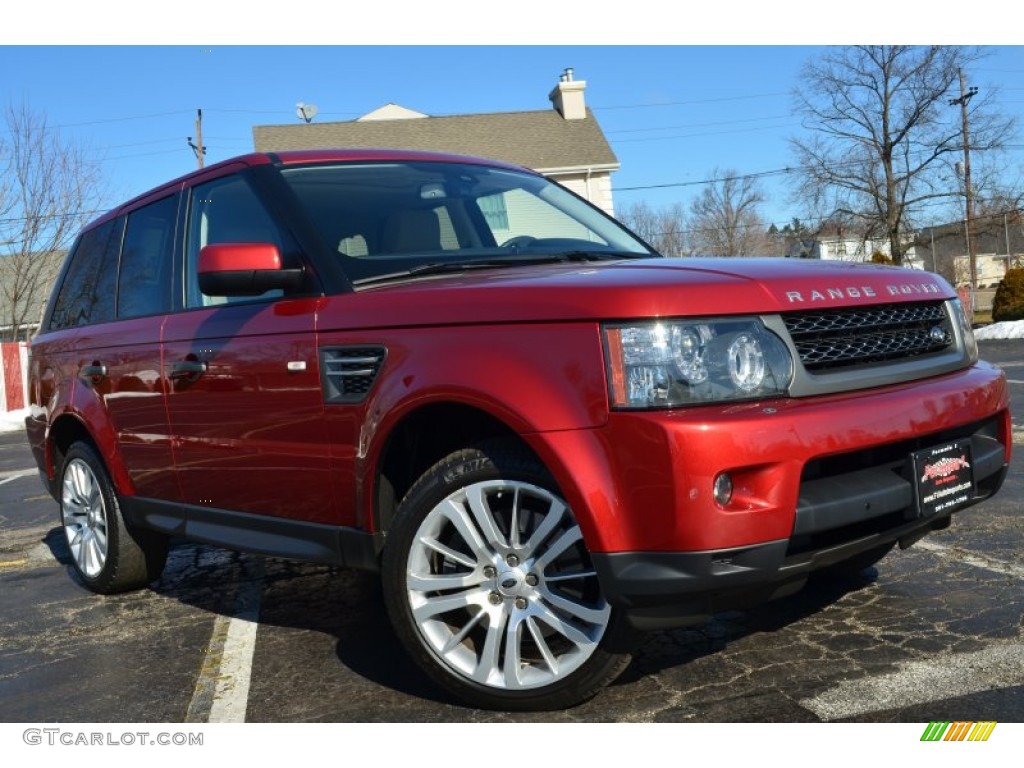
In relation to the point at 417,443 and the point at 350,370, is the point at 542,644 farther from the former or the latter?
→ the point at 350,370

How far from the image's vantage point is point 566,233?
13.2 ft

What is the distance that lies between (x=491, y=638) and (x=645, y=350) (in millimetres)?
985

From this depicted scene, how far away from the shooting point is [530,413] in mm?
2646

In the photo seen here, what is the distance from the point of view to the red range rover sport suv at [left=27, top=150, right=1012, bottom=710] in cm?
250

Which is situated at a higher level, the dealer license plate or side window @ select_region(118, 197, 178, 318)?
side window @ select_region(118, 197, 178, 318)

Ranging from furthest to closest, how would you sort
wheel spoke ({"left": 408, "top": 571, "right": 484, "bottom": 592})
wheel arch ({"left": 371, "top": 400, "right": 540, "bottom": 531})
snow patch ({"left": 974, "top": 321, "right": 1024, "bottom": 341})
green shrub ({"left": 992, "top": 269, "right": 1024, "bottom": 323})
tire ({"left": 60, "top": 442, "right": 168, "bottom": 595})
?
green shrub ({"left": 992, "top": 269, "right": 1024, "bottom": 323}) < snow patch ({"left": 974, "top": 321, "right": 1024, "bottom": 341}) < tire ({"left": 60, "top": 442, "right": 168, "bottom": 595}) < wheel arch ({"left": 371, "top": 400, "right": 540, "bottom": 531}) < wheel spoke ({"left": 408, "top": 571, "right": 484, "bottom": 592})

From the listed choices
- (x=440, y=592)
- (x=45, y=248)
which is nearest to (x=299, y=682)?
(x=440, y=592)

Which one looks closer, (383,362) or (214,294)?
(383,362)

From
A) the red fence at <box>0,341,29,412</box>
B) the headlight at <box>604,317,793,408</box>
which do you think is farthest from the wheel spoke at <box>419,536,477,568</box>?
the red fence at <box>0,341,29,412</box>
